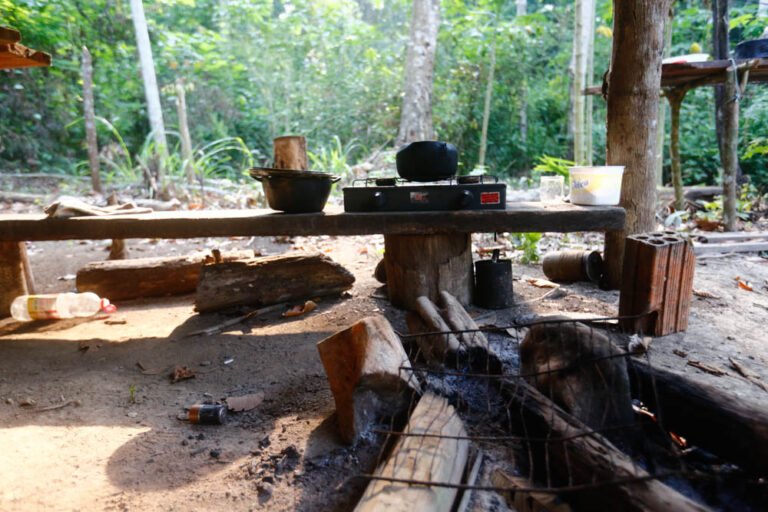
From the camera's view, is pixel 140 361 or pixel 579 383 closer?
pixel 579 383

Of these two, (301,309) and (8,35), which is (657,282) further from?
(8,35)

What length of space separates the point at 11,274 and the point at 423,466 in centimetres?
349

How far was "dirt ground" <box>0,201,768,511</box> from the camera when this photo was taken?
1522mm

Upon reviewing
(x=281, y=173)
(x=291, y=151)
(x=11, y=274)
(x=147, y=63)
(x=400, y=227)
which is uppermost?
(x=147, y=63)

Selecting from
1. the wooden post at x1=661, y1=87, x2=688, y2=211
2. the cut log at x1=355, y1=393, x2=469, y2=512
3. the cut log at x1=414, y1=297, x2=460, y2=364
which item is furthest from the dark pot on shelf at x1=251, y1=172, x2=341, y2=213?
the wooden post at x1=661, y1=87, x2=688, y2=211

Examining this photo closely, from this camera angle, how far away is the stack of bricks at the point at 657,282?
235 cm

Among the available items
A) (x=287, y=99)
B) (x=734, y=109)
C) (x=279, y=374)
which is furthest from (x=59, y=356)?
(x=287, y=99)

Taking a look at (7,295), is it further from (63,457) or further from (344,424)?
(344,424)

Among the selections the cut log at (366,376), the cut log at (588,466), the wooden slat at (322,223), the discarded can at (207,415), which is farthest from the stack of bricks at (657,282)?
the discarded can at (207,415)

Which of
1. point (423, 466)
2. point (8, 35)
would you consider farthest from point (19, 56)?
point (423, 466)

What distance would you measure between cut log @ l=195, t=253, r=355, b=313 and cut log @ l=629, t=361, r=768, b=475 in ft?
7.26

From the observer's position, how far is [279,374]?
8.05ft

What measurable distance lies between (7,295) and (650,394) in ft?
13.3

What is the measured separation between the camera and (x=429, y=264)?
3.01 m
